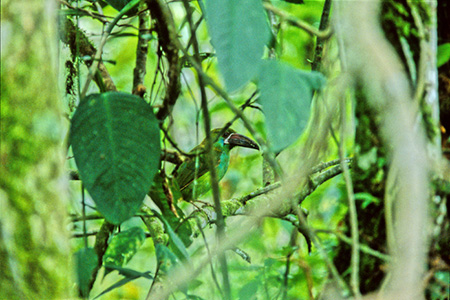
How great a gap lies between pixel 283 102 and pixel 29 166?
452mm

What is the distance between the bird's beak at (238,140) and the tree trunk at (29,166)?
9.71 ft

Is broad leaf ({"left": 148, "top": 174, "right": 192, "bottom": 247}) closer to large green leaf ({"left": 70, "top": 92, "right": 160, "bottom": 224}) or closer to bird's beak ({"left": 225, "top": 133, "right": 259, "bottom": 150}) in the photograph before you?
large green leaf ({"left": 70, "top": 92, "right": 160, "bottom": 224})

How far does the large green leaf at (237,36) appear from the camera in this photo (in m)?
0.98

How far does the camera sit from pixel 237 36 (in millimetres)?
1031

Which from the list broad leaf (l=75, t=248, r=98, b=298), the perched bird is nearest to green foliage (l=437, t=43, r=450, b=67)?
broad leaf (l=75, t=248, r=98, b=298)

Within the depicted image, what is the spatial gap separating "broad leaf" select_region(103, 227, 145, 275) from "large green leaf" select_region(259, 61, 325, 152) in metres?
0.67

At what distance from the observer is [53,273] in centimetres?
95

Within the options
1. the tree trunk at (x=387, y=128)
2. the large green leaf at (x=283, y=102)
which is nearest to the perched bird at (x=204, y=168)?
the tree trunk at (x=387, y=128)

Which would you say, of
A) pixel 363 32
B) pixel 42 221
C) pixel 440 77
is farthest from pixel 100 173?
pixel 440 77

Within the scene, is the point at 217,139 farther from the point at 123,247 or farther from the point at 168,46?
the point at 123,247

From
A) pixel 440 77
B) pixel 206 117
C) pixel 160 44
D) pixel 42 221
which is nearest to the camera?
pixel 42 221

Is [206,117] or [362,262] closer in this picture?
[206,117]

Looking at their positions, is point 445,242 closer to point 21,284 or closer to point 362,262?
point 362,262

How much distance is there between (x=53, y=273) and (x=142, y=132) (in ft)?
1.72
